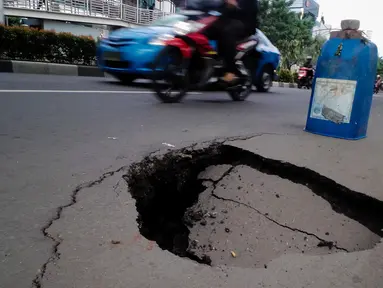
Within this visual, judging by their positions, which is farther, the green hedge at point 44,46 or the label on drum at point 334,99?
the green hedge at point 44,46

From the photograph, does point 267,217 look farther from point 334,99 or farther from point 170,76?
point 170,76

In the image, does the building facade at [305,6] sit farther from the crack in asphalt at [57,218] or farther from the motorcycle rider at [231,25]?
the crack in asphalt at [57,218]

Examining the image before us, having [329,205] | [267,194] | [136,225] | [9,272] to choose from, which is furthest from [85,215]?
[329,205]

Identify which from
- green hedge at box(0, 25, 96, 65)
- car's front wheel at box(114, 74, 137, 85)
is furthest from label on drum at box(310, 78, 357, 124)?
green hedge at box(0, 25, 96, 65)

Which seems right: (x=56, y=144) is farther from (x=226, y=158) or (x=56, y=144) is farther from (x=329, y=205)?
(x=329, y=205)

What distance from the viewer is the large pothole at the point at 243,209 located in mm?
1715

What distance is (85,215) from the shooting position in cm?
153

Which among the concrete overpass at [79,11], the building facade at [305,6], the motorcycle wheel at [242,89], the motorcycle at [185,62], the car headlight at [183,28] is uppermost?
the building facade at [305,6]

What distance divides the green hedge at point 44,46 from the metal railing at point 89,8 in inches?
389

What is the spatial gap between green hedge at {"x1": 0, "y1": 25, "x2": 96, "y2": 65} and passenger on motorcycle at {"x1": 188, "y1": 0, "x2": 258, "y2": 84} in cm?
611

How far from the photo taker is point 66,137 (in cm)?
280

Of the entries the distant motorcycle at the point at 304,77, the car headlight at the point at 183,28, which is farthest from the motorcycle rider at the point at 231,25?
the distant motorcycle at the point at 304,77

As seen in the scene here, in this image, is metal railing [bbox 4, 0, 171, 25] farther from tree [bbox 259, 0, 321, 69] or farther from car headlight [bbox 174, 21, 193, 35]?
car headlight [bbox 174, 21, 193, 35]

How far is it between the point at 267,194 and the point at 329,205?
364mm
